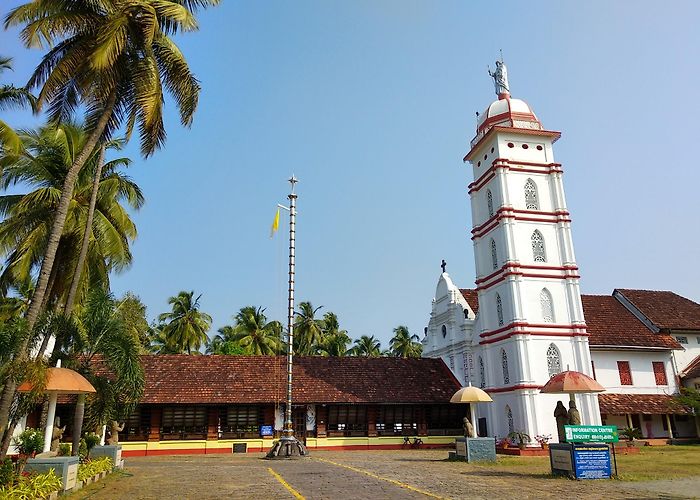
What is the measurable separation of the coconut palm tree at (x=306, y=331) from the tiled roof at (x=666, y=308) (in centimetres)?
2533

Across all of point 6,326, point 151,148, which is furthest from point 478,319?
point 6,326

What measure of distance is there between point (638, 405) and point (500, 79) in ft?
63.0

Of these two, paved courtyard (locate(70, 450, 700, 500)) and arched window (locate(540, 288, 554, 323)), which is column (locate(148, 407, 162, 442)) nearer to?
paved courtyard (locate(70, 450, 700, 500))

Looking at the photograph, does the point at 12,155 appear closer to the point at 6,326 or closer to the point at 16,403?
the point at 6,326

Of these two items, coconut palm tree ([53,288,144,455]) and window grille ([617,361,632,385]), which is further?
window grille ([617,361,632,385])

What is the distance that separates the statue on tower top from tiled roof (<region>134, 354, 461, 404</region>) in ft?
53.8

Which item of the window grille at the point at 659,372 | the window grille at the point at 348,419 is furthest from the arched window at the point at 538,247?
the window grille at the point at 348,419

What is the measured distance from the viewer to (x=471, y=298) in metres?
33.4

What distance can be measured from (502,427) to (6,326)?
2140cm

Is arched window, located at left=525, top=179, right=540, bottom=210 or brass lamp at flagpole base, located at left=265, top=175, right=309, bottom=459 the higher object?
arched window, located at left=525, top=179, right=540, bottom=210

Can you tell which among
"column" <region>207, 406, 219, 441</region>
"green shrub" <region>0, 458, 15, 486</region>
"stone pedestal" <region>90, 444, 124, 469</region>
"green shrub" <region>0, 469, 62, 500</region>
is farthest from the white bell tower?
"green shrub" <region>0, 458, 15, 486</region>

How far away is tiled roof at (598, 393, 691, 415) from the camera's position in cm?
2761

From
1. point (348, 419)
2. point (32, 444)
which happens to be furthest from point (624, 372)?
point (32, 444)

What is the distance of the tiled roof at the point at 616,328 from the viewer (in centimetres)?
2975
